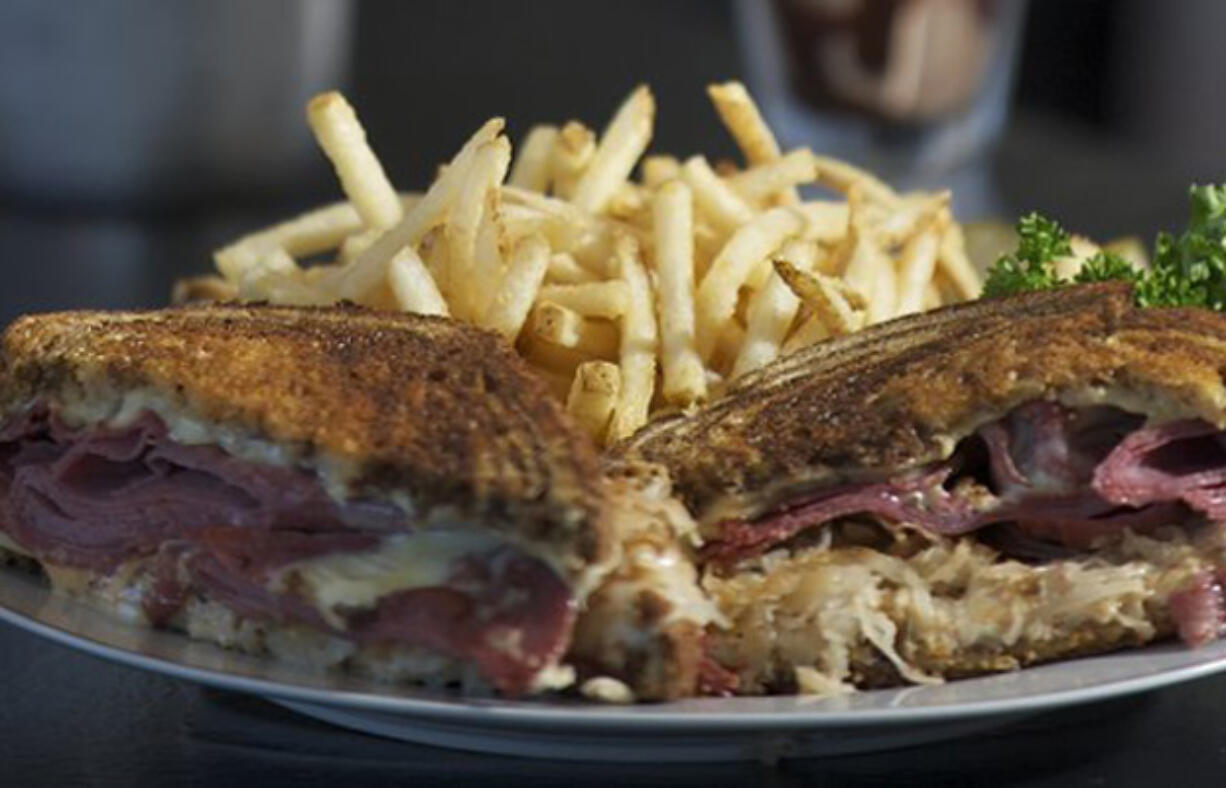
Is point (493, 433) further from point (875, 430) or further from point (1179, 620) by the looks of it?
point (1179, 620)

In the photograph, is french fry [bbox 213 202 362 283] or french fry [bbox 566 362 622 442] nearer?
french fry [bbox 566 362 622 442]

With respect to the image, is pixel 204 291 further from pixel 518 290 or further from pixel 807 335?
pixel 807 335

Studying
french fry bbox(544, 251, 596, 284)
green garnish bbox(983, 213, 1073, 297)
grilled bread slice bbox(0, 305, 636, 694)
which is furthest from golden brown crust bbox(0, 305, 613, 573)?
green garnish bbox(983, 213, 1073, 297)

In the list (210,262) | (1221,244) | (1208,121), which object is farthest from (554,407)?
(1208,121)

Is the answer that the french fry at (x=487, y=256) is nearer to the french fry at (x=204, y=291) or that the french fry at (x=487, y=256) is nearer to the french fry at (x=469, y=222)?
the french fry at (x=469, y=222)

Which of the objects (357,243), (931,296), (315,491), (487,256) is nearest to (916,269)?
(931,296)

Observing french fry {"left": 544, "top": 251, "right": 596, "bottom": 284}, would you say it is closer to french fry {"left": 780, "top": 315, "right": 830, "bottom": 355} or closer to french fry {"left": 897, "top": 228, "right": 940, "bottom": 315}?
french fry {"left": 780, "top": 315, "right": 830, "bottom": 355}
